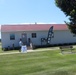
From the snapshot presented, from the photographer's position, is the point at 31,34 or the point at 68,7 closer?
the point at 68,7

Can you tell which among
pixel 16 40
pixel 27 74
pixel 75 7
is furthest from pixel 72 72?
pixel 16 40

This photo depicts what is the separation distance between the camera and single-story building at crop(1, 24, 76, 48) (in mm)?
43469

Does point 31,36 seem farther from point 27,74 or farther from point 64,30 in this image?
point 27,74

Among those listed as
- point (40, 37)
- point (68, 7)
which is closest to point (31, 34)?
point (40, 37)

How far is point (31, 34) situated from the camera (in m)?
44.7

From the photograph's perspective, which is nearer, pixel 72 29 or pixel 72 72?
pixel 72 72

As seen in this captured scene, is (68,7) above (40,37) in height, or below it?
Answer: above

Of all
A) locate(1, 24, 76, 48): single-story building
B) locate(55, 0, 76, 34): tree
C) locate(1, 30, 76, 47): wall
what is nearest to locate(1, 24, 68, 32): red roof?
locate(1, 24, 76, 48): single-story building

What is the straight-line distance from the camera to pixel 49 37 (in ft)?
148

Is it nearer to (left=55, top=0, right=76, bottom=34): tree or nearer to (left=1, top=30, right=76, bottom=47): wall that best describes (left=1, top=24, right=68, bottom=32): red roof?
(left=1, top=30, right=76, bottom=47): wall

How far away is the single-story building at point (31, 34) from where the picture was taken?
43469 millimetres

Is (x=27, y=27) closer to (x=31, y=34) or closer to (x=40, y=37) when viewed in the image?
(x=31, y=34)

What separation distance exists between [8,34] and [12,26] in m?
2.92

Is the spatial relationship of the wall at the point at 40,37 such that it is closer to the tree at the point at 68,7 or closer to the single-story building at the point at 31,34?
the single-story building at the point at 31,34
